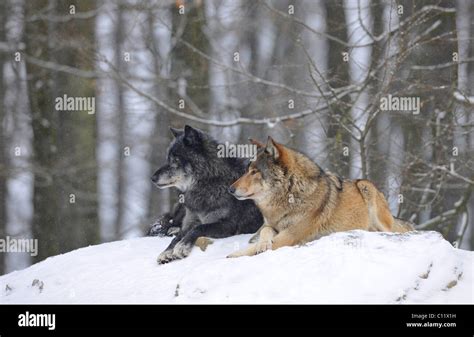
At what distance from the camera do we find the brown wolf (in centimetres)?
835

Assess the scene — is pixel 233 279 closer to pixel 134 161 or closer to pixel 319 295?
pixel 319 295

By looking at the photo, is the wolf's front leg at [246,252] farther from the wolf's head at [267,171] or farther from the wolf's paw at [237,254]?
the wolf's head at [267,171]

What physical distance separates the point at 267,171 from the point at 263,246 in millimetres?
842

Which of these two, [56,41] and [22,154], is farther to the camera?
[22,154]

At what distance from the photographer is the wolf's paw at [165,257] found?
844 centimetres

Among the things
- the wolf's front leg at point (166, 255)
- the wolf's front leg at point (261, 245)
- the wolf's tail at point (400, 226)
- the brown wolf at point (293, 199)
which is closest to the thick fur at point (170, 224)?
the wolf's front leg at point (166, 255)

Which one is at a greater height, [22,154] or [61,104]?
[61,104]

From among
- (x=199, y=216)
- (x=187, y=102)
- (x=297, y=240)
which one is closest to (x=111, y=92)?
(x=187, y=102)

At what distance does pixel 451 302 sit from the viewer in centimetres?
693

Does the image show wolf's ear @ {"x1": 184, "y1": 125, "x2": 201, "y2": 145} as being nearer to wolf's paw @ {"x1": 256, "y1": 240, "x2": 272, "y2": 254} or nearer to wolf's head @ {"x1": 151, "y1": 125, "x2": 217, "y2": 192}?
wolf's head @ {"x1": 151, "y1": 125, "x2": 217, "y2": 192}

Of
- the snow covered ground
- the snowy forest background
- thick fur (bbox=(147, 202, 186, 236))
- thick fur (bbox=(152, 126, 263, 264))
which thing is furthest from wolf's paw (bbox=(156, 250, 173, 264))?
the snowy forest background

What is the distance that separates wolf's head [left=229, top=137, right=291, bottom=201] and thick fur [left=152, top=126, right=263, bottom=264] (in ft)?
3.00

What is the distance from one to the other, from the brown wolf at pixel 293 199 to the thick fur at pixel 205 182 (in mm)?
815

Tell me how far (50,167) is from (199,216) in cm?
779
